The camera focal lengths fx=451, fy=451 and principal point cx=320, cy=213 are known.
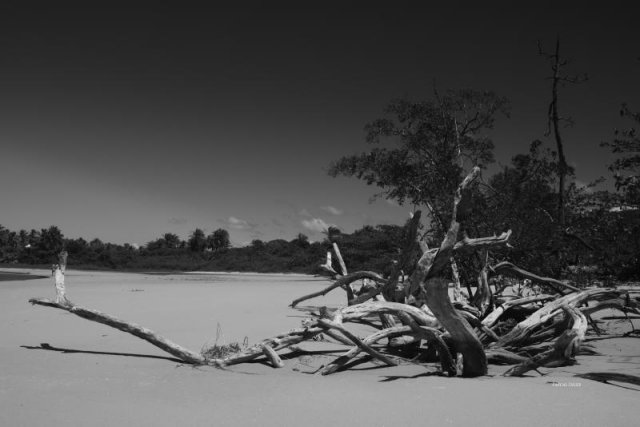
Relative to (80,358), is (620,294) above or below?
above

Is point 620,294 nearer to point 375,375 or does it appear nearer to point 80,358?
point 375,375

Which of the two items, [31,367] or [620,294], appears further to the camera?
[620,294]

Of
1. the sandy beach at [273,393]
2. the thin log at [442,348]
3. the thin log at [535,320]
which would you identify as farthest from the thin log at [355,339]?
the thin log at [535,320]

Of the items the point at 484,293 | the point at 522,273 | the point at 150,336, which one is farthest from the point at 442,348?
the point at 522,273

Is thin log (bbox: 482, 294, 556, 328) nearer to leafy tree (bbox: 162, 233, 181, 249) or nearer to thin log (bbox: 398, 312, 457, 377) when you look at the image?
thin log (bbox: 398, 312, 457, 377)

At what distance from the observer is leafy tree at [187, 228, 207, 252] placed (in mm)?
76356

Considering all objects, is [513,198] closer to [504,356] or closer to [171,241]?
[504,356]

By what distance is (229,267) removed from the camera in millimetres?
53938

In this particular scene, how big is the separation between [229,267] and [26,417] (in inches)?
2047

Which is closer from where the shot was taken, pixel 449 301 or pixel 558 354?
pixel 449 301

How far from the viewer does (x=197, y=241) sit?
79.6 meters

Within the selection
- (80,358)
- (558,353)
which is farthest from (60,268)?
(558,353)

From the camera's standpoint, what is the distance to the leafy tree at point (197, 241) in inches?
3006

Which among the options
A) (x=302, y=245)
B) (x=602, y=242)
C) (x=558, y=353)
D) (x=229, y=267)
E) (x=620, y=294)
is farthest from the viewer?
(x=302, y=245)
